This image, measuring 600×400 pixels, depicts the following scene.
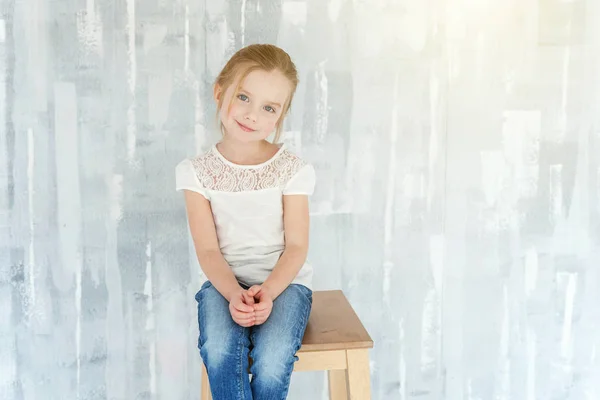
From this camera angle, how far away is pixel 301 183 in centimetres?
116

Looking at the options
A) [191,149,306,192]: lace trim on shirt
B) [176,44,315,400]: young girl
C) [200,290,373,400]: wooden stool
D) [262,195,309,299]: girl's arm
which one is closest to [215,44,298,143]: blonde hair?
[176,44,315,400]: young girl

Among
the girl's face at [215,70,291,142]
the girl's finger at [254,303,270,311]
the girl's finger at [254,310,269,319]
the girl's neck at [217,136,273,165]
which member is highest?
the girl's face at [215,70,291,142]

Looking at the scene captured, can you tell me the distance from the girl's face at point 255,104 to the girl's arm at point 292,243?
150mm

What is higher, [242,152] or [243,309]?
[242,152]

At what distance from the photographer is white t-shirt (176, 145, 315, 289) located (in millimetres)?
1155

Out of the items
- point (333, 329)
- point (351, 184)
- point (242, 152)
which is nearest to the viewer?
point (333, 329)

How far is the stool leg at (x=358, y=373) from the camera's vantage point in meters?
1.03

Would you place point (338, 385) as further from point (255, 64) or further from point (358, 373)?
point (255, 64)

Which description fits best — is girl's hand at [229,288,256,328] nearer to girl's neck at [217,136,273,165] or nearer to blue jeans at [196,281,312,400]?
blue jeans at [196,281,312,400]

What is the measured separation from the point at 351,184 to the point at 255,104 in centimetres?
45

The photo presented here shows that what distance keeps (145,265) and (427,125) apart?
2.62 ft

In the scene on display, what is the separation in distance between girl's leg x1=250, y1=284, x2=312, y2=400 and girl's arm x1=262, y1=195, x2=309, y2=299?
0.05 meters

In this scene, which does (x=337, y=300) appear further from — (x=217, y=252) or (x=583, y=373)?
(x=583, y=373)

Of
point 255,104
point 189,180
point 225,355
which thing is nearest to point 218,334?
point 225,355
